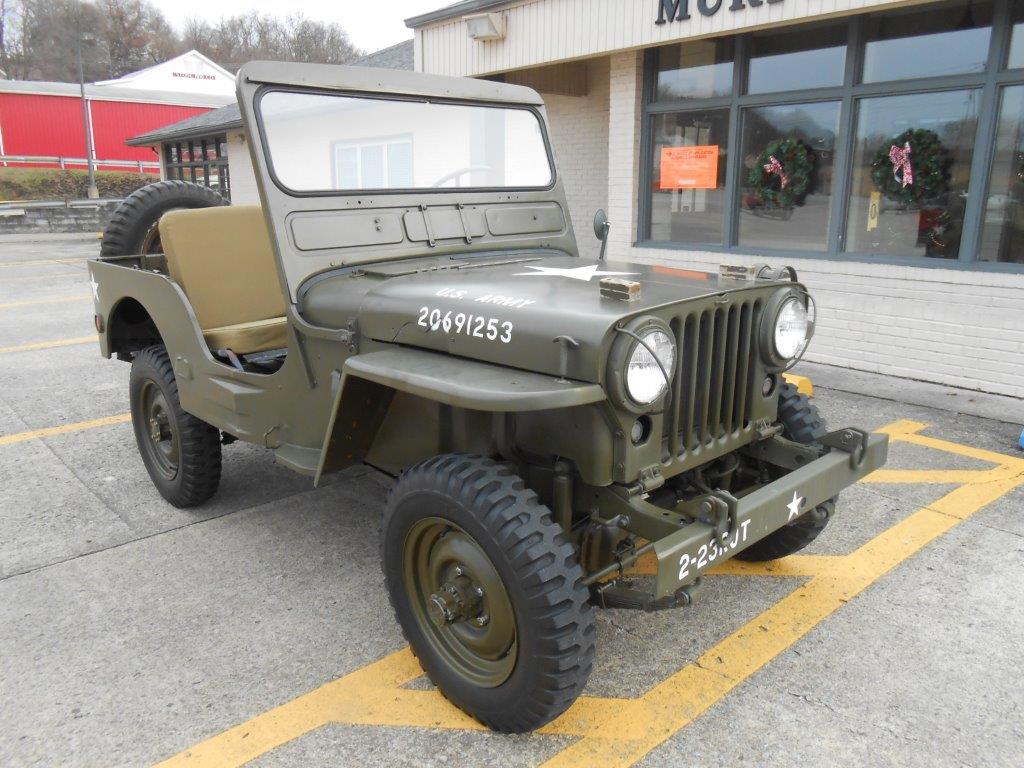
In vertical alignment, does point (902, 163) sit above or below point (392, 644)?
above

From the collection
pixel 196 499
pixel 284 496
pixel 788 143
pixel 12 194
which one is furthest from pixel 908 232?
pixel 12 194

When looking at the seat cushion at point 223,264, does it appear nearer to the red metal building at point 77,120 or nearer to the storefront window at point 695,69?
the storefront window at point 695,69

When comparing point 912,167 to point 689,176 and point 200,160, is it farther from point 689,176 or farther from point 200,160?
point 200,160

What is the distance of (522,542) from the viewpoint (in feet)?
6.97

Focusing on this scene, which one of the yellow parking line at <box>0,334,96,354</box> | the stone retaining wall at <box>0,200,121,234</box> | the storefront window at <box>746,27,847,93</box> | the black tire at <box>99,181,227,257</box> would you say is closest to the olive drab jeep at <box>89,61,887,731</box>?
the black tire at <box>99,181,227,257</box>

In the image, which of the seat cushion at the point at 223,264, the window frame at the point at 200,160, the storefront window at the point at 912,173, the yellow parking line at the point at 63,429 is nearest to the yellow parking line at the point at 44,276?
the window frame at the point at 200,160

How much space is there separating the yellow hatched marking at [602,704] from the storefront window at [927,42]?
449 cm

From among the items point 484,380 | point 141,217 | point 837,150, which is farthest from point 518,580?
point 837,150

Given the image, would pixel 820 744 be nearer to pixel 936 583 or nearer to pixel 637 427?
pixel 637 427

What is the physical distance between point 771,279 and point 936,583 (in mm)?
1459

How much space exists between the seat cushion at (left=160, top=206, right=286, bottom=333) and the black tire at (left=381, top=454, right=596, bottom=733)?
1.86 metres

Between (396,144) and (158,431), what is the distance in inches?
74.9

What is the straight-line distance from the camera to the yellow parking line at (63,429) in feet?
16.4

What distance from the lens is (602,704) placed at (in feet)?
8.15
